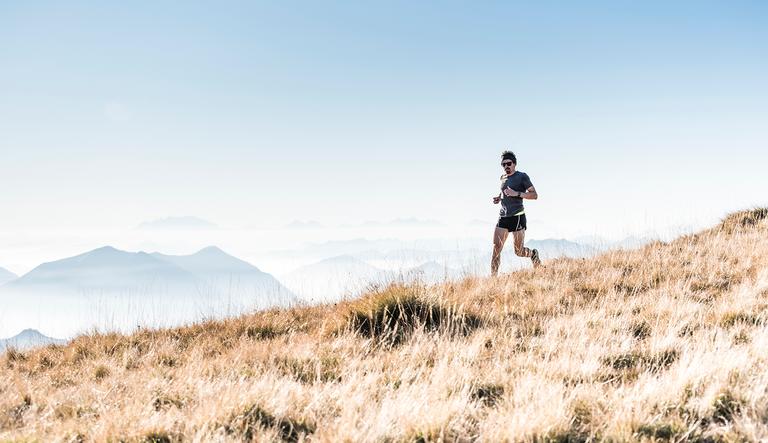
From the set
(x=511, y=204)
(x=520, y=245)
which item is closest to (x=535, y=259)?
(x=520, y=245)

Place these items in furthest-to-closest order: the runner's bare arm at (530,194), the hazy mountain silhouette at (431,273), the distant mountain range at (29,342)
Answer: the runner's bare arm at (530,194) → the hazy mountain silhouette at (431,273) → the distant mountain range at (29,342)

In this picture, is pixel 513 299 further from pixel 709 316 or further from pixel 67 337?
pixel 67 337

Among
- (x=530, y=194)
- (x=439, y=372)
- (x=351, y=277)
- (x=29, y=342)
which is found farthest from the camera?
(x=530, y=194)

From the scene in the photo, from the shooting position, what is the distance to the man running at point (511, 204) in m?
9.61

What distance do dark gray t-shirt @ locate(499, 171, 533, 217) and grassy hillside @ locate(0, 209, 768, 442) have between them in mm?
2314

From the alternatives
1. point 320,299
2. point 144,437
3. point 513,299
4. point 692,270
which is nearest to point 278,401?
point 144,437

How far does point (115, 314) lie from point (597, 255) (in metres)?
9.69

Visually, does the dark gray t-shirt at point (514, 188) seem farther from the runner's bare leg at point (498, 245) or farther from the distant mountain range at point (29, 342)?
the distant mountain range at point (29, 342)

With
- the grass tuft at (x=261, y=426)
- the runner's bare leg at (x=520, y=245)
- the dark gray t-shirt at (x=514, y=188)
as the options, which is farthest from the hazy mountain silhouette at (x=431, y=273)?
the grass tuft at (x=261, y=426)

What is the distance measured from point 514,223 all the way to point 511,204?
400 millimetres

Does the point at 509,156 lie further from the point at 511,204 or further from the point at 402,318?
the point at 402,318

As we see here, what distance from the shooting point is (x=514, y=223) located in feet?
32.2

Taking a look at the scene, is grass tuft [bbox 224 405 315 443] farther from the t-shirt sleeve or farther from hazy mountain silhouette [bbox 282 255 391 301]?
the t-shirt sleeve

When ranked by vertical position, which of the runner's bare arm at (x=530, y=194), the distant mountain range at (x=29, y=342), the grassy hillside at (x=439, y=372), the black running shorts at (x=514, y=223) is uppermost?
the runner's bare arm at (x=530, y=194)
